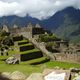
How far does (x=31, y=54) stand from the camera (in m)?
59.5

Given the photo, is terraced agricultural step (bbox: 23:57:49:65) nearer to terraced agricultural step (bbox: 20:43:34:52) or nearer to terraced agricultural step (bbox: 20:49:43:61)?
terraced agricultural step (bbox: 20:49:43:61)

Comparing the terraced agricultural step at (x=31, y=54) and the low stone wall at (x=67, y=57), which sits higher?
the terraced agricultural step at (x=31, y=54)

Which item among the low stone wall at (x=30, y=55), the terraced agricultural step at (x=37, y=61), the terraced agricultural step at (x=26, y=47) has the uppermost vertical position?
the terraced agricultural step at (x=26, y=47)

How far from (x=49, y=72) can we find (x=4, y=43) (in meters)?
45.3

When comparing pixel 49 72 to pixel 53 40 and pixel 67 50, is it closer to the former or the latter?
pixel 67 50

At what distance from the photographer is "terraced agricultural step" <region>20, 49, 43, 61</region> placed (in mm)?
58253

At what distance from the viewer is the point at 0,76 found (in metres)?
23.2

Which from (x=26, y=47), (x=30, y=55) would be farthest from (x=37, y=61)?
(x=26, y=47)

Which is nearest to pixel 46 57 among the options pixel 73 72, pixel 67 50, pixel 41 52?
pixel 41 52

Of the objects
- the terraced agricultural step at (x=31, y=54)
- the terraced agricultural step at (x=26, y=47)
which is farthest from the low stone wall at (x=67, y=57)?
the terraced agricultural step at (x=26, y=47)

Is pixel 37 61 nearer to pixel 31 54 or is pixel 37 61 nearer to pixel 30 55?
pixel 30 55

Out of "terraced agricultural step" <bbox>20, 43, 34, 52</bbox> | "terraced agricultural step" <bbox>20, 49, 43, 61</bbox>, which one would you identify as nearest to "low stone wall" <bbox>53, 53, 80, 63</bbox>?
"terraced agricultural step" <bbox>20, 49, 43, 61</bbox>

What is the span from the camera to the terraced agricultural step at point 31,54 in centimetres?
5825

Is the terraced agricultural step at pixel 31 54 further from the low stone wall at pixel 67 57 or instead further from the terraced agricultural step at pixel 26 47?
the low stone wall at pixel 67 57
